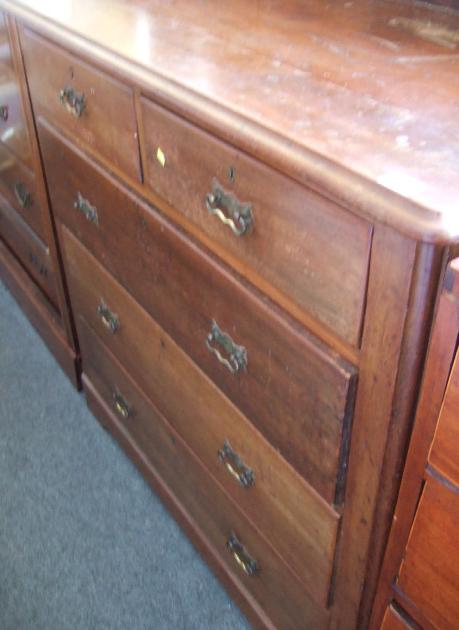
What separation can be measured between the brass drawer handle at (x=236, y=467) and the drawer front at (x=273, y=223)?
0.34 meters

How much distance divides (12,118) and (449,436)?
1.17 m

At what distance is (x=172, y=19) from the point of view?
0.97 m

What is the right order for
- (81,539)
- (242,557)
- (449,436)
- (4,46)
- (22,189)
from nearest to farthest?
(449,436)
(242,557)
(4,46)
(81,539)
(22,189)

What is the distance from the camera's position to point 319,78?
0.74 metres

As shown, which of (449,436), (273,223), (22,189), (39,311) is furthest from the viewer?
(39,311)

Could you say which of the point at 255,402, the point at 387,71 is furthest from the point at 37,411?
the point at 387,71

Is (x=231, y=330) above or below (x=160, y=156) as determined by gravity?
below

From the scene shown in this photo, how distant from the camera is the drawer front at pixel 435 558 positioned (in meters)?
0.60

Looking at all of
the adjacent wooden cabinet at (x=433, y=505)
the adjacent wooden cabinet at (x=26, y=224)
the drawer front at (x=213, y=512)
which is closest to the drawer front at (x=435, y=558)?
the adjacent wooden cabinet at (x=433, y=505)

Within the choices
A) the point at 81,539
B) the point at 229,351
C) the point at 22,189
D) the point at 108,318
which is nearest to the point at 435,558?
the point at 229,351

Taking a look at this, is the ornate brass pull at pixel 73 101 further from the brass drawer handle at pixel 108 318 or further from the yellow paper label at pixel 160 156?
the brass drawer handle at pixel 108 318

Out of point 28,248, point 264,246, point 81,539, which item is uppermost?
point 264,246

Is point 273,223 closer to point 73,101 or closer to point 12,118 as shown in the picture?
point 73,101

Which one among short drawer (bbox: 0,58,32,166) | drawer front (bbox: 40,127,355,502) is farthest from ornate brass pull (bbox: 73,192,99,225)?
short drawer (bbox: 0,58,32,166)
